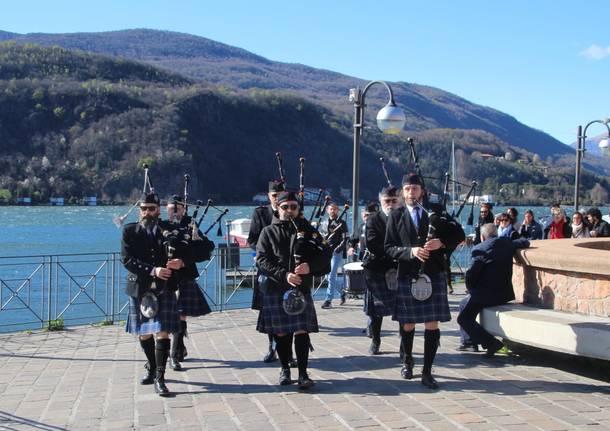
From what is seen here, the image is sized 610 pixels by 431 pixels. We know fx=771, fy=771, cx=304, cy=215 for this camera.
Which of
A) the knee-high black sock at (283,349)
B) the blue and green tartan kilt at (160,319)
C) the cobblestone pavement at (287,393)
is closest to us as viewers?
the cobblestone pavement at (287,393)

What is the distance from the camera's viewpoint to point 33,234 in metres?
68.3

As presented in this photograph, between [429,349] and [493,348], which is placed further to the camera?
[493,348]

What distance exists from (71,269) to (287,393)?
1382 inches

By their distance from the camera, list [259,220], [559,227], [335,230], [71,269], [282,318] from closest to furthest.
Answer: [282,318], [259,220], [335,230], [559,227], [71,269]

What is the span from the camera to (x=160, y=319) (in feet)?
20.5

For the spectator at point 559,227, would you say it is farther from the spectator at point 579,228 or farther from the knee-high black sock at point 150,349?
the knee-high black sock at point 150,349

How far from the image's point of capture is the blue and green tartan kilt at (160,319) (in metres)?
6.25

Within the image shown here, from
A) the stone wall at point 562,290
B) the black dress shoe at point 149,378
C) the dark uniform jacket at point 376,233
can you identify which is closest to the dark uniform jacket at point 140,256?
the black dress shoe at point 149,378

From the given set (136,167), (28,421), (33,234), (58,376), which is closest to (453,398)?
(28,421)

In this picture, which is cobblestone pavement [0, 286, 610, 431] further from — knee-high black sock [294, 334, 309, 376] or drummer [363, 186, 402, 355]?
drummer [363, 186, 402, 355]

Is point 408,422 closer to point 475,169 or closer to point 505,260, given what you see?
point 505,260

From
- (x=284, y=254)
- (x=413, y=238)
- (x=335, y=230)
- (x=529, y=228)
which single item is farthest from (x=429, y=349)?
(x=529, y=228)

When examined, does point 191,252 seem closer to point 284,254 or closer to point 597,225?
point 284,254

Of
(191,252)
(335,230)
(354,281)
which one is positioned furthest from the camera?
(354,281)
